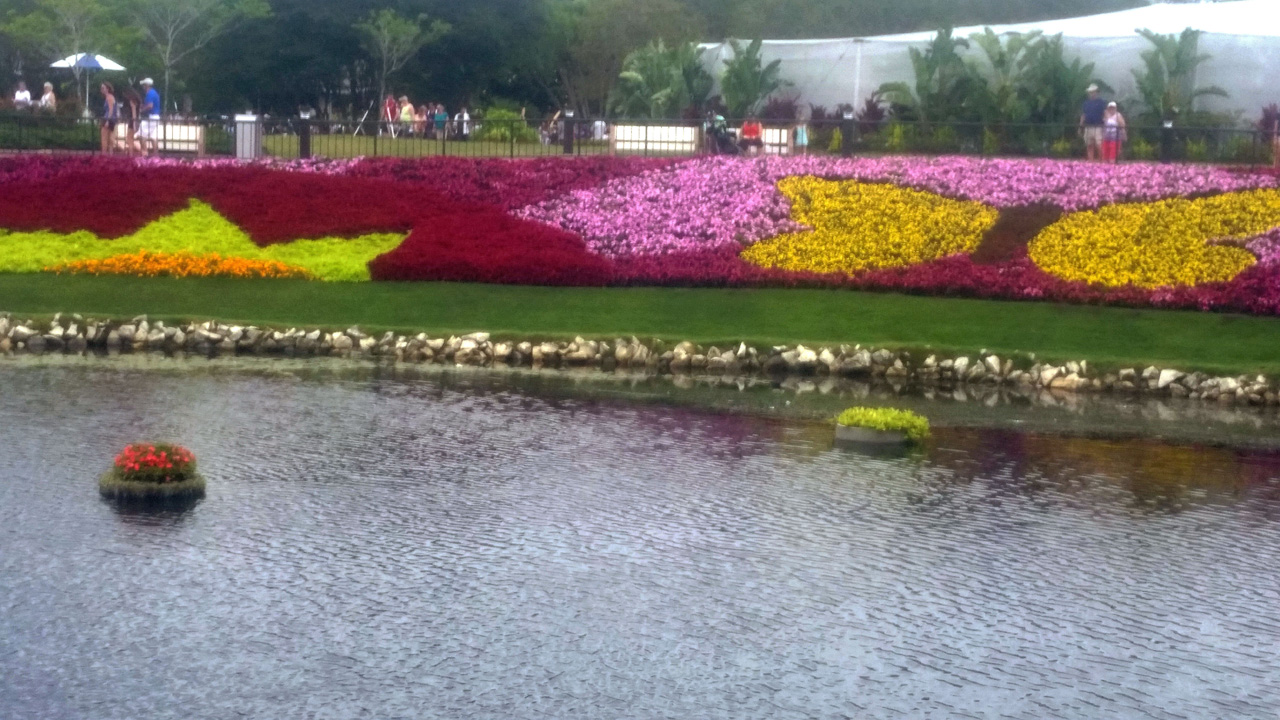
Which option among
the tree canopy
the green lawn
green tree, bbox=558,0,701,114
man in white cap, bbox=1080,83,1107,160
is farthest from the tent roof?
green tree, bbox=558,0,701,114

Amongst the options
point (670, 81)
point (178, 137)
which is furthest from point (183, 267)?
point (670, 81)

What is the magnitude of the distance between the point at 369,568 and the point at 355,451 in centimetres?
453

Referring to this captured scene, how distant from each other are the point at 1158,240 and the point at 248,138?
19.6 m

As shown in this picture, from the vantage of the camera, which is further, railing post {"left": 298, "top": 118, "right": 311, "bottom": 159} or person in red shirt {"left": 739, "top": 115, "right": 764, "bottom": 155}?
person in red shirt {"left": 739, "top": 115, "right": 764, "bottom": 155}

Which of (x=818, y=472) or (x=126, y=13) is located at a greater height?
(x=126, y=13)

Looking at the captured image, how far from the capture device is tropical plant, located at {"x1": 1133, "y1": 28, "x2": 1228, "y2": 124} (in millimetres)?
37594

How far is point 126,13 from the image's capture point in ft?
224

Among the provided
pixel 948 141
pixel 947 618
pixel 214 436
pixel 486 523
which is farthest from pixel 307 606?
pixel 948 141

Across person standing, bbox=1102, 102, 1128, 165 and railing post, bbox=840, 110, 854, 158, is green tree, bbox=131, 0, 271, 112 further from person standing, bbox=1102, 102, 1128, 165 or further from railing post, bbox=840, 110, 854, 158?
person standing, bbox=1102, 102, 1128, 165

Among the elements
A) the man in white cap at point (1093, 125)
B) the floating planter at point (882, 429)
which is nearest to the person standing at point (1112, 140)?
the man in white cap at point (1093, 125)

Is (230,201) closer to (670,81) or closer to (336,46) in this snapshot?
(670,81)

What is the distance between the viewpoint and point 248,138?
115ft

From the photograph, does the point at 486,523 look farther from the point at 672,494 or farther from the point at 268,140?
the point at 268,140

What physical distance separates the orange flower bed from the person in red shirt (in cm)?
1255
